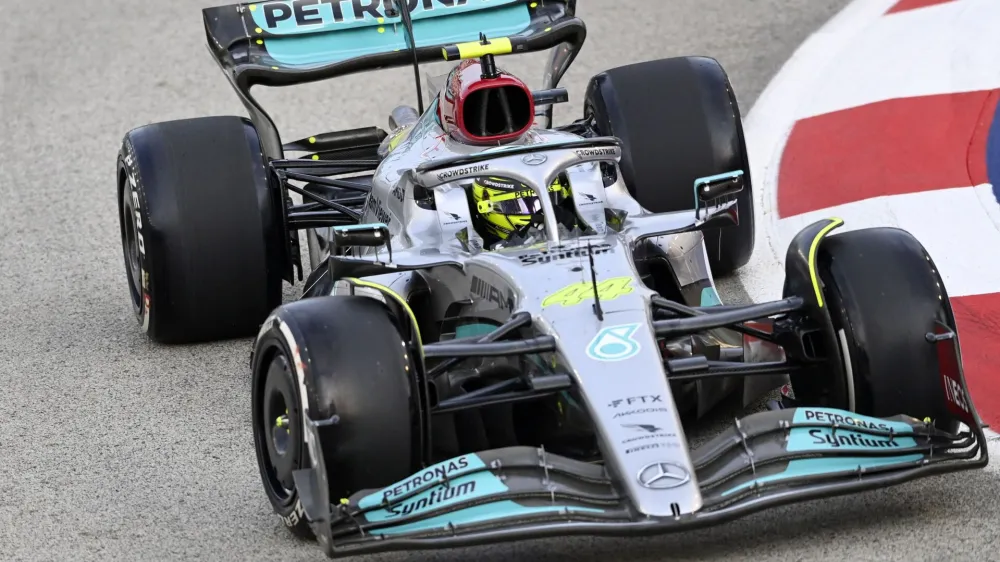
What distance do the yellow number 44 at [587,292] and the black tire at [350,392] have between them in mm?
628

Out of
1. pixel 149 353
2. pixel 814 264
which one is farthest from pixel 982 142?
pixel 149 353

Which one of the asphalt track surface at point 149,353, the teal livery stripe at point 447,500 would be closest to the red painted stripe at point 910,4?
the asphalt track surface at point 149,353

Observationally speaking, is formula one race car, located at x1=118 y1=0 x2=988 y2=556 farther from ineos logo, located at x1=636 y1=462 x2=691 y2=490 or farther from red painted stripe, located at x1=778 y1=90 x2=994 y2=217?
red painted stripe, located at x1=778 y1=90 x2=994 y2=217

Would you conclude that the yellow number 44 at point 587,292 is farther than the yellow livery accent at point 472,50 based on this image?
No

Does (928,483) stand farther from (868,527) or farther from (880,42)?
(880,42)

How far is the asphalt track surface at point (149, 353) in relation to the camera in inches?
212

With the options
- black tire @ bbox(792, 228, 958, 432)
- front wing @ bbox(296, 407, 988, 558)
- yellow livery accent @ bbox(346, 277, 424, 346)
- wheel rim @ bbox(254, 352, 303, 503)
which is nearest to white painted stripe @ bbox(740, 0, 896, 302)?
black tire @ bbox(792, 228, 958, 432)

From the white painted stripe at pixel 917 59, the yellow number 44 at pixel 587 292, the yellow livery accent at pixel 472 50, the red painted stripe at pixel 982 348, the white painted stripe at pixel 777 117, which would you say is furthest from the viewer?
the white painted stripe at pixel 917 59

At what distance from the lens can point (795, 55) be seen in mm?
10961

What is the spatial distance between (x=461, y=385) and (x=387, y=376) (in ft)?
2.85

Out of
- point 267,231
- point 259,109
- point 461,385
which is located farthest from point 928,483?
point 259,109

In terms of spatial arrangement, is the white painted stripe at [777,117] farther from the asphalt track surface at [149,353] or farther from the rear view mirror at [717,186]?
the rear view mirror at [717,186]

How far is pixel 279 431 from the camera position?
18.4 feet

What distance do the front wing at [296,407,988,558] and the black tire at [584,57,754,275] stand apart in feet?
8.75
